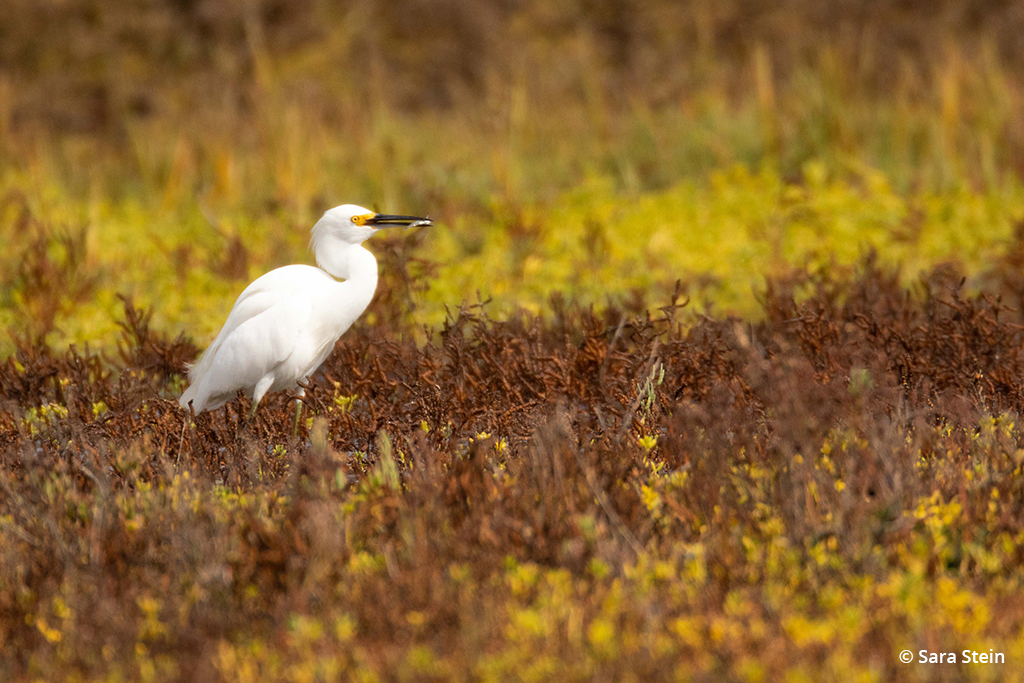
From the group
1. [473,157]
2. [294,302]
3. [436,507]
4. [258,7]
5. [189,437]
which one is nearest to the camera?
[436,507]

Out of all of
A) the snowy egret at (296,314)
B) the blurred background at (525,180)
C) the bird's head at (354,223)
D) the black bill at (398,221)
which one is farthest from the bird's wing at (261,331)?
the blurred background at (525,180)

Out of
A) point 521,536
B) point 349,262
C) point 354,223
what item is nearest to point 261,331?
point 349,262

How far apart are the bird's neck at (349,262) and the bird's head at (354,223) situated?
4 cm

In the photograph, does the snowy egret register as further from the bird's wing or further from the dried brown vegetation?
the dried brown vegetation

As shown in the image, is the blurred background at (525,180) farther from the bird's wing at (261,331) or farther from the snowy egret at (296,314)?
the bird's wing at (261,331)

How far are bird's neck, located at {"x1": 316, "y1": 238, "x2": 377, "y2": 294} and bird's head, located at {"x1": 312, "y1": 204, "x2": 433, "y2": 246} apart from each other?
4 cm

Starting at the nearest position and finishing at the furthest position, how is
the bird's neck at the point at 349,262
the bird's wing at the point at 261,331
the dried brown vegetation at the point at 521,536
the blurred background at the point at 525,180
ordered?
1. the dried brown vegetation at the point at 521,536
2. the bird's wing at the point at 261,331
3. the bird's neck at the point at 349,262
4. the blurred background at the point at 525,180

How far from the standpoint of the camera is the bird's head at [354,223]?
4547 millimetres

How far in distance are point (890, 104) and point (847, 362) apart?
6.65m

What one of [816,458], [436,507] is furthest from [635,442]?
[436,507]

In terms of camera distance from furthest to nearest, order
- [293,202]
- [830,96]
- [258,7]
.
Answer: [258,7] → [830,96] → [293,202]

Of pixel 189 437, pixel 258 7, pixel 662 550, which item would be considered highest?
pixel 258 7

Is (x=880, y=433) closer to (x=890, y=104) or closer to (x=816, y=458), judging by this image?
(x=816, y=458)

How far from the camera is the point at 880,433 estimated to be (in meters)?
3.41
